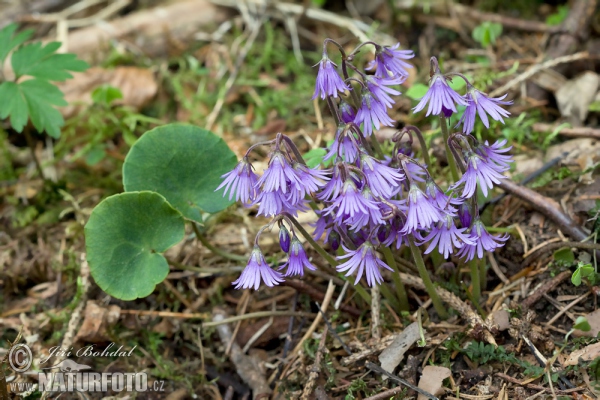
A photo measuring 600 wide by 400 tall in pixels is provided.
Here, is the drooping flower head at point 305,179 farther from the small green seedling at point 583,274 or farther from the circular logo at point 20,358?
the circular logo at point 20,358

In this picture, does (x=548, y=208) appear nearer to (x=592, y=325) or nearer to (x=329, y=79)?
(x=592, y=325)

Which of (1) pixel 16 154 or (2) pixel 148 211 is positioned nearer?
(2) pixel 148 211

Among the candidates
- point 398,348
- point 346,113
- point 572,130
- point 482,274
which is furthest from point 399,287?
point 572,130

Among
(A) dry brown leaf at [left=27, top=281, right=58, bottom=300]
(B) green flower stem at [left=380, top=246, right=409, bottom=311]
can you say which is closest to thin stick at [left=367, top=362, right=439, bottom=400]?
(B) green flower stem at [left=380, top=246, right=409, bottom=311]

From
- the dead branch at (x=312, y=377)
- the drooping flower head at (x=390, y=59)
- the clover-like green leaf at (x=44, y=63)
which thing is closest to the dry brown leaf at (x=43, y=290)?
the clover-like green leaf at (x=44, y=63)

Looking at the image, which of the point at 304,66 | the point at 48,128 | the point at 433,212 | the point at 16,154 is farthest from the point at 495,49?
the point at 16,154

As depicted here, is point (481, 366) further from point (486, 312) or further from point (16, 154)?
point (16, 154)

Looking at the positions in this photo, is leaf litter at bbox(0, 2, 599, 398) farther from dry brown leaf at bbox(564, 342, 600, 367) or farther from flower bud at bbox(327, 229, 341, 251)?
flower bud at bbox(327, 229, 341, 251)
